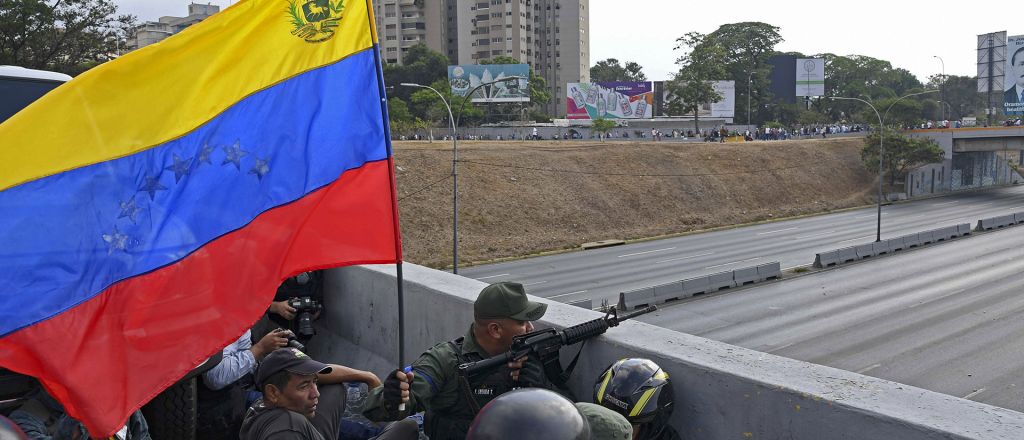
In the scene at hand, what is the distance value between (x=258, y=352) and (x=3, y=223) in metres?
1.83

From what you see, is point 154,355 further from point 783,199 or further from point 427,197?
point 783,199

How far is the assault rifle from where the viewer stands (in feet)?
12.0

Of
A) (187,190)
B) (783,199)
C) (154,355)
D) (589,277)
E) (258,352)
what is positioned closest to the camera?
(154,355)

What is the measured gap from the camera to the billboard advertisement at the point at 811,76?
96.2 metres

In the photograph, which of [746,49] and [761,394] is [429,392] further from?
[746,49]

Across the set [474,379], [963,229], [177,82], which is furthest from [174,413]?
[963,229]

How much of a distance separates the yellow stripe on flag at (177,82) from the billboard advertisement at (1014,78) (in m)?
86.7

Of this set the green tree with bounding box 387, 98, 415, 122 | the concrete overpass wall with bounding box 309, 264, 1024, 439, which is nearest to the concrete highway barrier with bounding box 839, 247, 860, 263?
the concrete overpass wall with bounding box 309, 264, 1024, 439

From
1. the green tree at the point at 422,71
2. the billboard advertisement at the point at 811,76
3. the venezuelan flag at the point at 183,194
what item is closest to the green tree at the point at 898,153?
the billboard advertisement at the point at 811,76

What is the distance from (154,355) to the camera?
317cm

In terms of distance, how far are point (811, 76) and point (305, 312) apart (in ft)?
333

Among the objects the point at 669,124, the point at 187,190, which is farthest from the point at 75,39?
the point at 669,124

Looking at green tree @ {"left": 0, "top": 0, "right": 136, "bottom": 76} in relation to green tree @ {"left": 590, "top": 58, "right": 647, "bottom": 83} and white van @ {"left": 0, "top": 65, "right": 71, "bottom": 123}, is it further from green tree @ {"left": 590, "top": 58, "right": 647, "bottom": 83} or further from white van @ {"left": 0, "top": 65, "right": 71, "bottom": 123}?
green tree @ {"left": 590, "top": 58, "right": 647, "bottom": 83}

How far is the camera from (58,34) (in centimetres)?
3425
